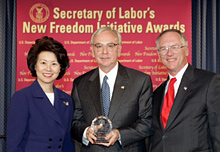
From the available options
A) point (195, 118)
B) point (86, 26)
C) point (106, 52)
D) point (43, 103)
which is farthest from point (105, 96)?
point (86, 26)

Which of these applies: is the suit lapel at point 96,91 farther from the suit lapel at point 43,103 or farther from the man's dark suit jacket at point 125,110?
the suit lapel at point 43,103

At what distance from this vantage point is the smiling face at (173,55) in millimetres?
2396

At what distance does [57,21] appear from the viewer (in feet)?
15.0

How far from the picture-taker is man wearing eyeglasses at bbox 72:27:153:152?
7.49 ft

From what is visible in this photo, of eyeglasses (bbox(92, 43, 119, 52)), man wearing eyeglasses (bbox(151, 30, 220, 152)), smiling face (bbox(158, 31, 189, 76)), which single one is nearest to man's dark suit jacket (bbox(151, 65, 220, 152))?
man wearing eyeglasses (bbox(151, 30, 220, 152))

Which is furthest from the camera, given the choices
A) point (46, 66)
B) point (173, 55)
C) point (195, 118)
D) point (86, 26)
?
point (86, 26)

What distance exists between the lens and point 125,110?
2307mm

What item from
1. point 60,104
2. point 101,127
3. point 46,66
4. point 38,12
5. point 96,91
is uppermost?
point 38,12

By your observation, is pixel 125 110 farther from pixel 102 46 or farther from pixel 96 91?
pixel 102 46

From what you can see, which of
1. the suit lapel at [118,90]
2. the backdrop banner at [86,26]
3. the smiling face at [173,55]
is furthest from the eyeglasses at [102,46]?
the backdrop banner at [86,26]

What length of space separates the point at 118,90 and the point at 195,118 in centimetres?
68

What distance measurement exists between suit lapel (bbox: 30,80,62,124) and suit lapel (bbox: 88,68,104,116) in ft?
1.12

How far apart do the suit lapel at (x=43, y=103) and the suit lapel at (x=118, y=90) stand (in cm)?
45

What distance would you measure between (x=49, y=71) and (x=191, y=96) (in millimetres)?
1207
